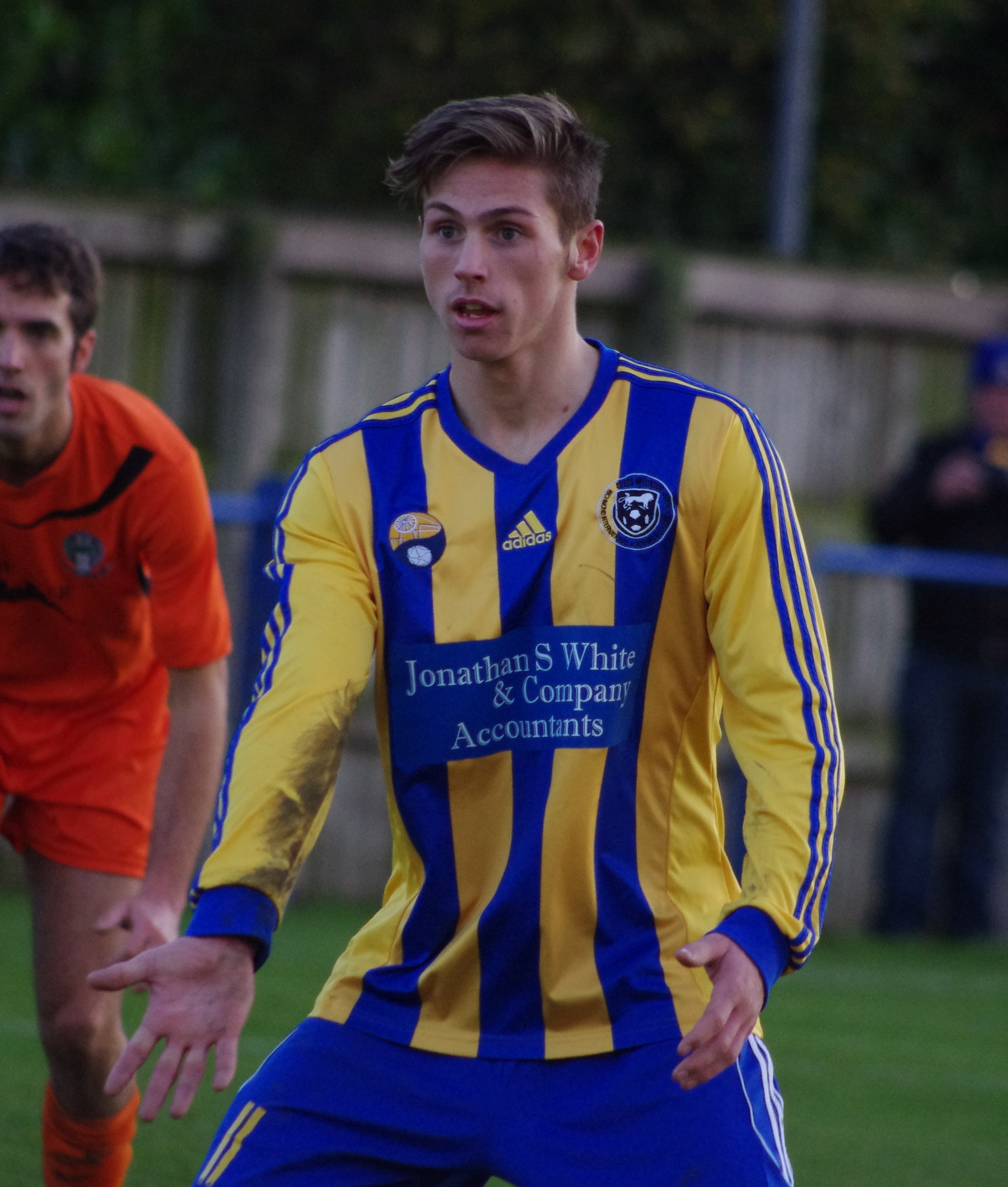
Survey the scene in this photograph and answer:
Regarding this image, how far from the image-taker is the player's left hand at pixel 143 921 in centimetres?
375

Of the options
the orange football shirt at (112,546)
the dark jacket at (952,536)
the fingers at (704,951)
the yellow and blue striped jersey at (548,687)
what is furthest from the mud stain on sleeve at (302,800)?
the dark jacket at (952,536)

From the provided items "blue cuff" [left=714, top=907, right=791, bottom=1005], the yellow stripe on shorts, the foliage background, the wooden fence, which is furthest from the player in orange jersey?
the foliage background

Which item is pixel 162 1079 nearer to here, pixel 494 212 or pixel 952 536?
pixel 494 212

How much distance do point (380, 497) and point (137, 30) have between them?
10.7 meters

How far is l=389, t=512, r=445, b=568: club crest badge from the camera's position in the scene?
2947 mm

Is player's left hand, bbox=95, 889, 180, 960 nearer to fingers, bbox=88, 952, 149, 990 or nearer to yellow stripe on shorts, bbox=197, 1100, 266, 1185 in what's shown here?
yellow stripe on shorts, bbox=197, 1100, 266, 1185

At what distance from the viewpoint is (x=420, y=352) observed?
29.8ft

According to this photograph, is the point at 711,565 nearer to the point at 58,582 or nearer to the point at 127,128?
the point at 58,582

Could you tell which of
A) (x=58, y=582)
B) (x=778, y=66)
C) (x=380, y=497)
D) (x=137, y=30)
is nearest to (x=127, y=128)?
(x=137, y=30)

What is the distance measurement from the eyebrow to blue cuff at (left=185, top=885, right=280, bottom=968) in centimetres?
107

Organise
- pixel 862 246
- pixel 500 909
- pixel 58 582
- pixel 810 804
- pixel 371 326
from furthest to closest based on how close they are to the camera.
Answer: pixel 862 246
pixel 371 326
pixel 58 582
pixel 500 909
pixel 810 804

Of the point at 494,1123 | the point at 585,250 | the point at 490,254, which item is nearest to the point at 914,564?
the point at 585,250

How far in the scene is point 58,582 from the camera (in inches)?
165

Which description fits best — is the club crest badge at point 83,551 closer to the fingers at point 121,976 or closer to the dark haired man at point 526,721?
the dark haired man at point 526,721
